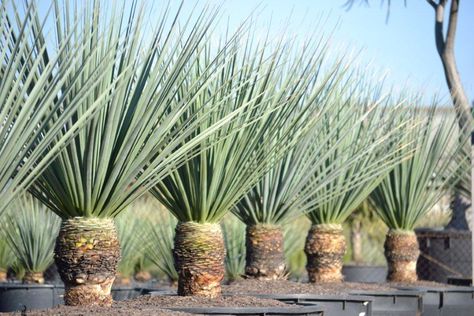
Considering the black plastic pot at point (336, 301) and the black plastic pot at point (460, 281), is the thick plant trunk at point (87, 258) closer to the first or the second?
the black plastic pot at point (336, 301)

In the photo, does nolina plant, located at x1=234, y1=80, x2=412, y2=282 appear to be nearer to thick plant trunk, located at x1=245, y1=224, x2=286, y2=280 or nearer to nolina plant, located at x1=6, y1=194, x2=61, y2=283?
thick plant trunk, located at x1=245, y1=224, x2=286, y2=280

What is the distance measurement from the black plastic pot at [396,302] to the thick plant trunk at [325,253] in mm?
968

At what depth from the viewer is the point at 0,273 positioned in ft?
41.2

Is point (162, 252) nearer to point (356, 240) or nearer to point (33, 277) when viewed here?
point (33, 277)

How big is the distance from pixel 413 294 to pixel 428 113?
2489 mm

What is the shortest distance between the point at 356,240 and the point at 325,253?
1111cm

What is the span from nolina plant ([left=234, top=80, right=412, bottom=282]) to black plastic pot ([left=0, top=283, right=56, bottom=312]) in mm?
2124

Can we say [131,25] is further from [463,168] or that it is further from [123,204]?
[463,168]

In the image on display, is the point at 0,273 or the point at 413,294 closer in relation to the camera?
the point at 413,294

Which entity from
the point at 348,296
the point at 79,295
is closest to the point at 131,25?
the point at 79,295

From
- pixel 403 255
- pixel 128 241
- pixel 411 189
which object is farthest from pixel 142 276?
pixel 411 189

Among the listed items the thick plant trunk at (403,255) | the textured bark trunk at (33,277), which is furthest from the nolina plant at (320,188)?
the textured bark trunk at (33,277)

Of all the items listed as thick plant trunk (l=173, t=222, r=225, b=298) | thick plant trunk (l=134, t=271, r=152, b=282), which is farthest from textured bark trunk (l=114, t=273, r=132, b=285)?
thick plant trunk (l=173, t=222, r=225, b=298)

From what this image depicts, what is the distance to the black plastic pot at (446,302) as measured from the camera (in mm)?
9398
